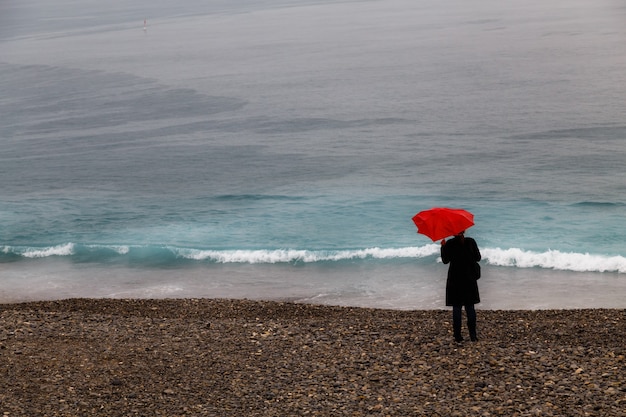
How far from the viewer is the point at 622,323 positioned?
1577 centimetres

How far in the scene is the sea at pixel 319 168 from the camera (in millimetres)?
25516

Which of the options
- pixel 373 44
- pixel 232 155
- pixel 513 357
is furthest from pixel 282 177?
pixel 373 44

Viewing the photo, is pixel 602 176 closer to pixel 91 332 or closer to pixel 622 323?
pixel 622 323

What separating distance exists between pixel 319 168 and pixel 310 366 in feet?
92.3

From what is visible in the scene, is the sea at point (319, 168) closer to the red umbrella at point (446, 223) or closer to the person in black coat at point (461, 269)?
the person in black coat at point (461, 269)

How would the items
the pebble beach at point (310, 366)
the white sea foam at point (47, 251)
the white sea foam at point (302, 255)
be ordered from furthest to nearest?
1. the white sea foam at point (47, 251)
2. the white sea foam at point (302, 255)
3. the pebble beach at point (310, 366)

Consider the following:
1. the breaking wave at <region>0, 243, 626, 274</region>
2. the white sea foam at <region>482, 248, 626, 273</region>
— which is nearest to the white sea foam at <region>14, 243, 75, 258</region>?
the breaking wave at <region>0, 243, 626, 274</region>

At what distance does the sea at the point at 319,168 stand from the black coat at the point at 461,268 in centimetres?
813

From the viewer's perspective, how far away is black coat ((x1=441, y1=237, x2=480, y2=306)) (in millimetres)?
13531

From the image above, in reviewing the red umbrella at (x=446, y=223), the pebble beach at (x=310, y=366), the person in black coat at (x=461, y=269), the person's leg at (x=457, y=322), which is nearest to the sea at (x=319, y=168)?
the pebble beach at (x=310, y=366)

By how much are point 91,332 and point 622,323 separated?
9.85 metres

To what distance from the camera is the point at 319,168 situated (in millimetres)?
41375

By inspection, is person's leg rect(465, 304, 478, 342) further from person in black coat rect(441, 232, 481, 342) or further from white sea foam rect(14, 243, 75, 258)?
white sea foam rect(14, 243, 75, 258)

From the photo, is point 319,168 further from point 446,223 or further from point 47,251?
point 446,223
